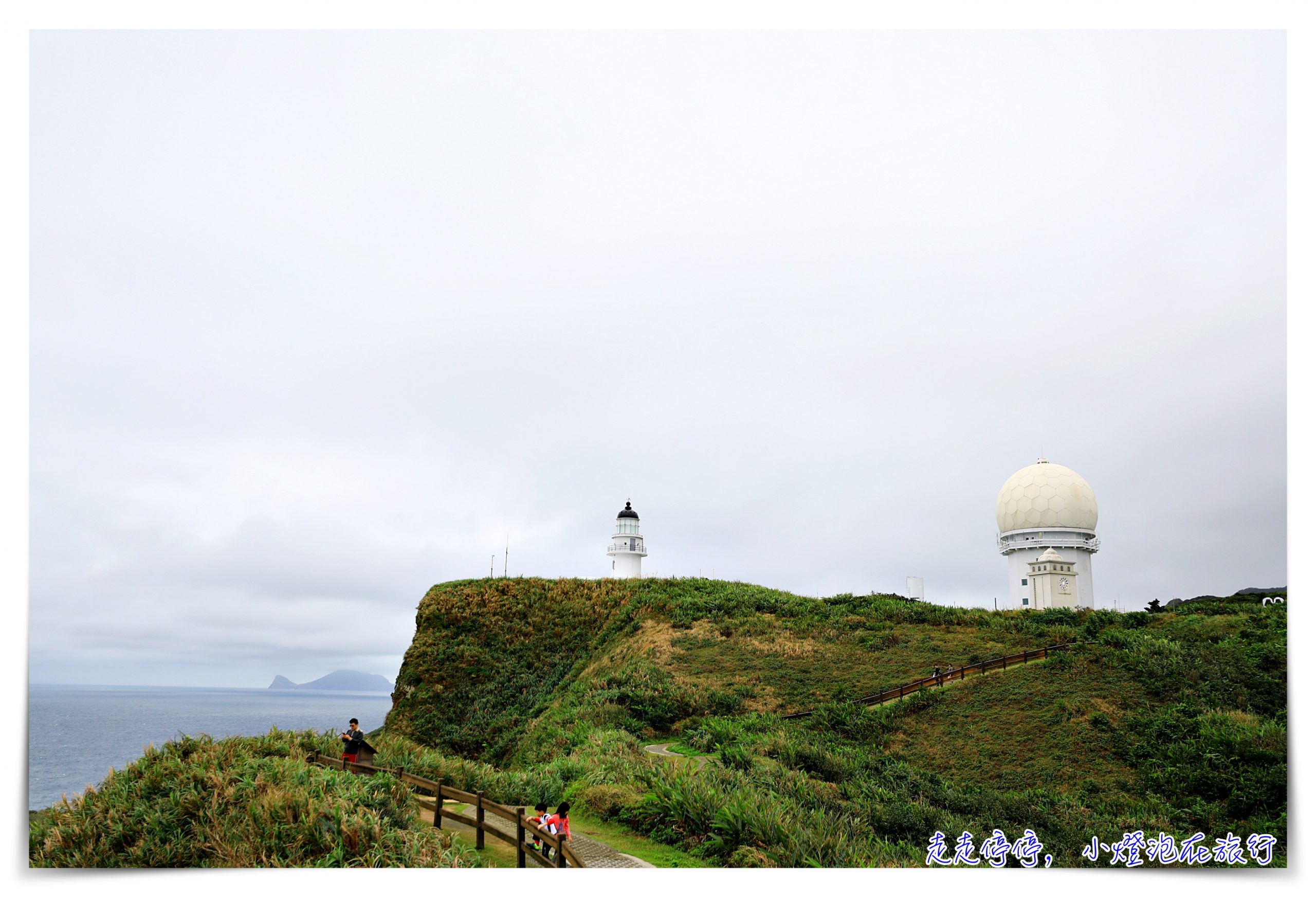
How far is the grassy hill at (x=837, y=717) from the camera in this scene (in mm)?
13594

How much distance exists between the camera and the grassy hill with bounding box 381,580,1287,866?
13.6 meters

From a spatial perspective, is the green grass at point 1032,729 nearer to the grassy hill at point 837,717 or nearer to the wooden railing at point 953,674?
the grassy hill at point 837,717

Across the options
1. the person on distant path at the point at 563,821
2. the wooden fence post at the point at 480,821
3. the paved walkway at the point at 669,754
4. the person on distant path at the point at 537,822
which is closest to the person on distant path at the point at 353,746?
the wooden fence post at the point at 480,821

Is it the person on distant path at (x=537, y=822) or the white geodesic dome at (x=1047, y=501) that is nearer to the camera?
the person on distant path at (x=537, y=822)

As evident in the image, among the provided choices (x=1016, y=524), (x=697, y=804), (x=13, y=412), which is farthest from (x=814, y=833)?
(x=1016, y=524)

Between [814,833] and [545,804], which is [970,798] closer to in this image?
[814,833]

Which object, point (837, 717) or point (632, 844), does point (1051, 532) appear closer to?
point (837, 717)

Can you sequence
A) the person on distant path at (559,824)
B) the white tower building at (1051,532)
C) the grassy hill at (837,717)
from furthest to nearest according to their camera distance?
the white tower building at (1051,532)
the grassy hill at (837,717)
the person on distant path at (559,824)

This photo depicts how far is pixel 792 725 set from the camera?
21.2 meters

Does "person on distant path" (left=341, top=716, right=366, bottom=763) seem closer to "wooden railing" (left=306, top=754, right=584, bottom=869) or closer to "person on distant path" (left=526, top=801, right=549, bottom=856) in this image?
"wooden railing" (left=306, top=754, right=584, bottom=869)

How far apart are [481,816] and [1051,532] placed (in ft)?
132

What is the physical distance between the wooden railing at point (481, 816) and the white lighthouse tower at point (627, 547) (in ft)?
138

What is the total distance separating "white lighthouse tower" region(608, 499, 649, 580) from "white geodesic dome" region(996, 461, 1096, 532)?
2500cm

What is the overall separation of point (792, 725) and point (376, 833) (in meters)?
14.0
